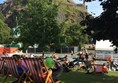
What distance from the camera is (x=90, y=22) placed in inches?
894

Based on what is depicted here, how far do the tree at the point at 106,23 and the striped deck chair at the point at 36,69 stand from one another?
9148mm

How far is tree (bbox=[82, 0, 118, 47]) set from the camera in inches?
815

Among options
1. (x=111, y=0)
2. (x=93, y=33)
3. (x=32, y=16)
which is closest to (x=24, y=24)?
(x=32, y=16)

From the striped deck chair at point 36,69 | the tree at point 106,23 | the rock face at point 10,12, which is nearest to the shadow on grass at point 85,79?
the tree at point 106,23

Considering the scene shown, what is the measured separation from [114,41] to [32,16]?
16374mm

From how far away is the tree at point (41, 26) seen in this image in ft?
120

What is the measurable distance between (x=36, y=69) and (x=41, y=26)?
2459cm

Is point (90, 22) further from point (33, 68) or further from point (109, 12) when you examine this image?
point (33, 68)

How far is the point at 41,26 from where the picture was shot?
1438 inches

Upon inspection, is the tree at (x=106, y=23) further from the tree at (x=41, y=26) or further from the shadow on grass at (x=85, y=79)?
the tree at (x=41, y=26)

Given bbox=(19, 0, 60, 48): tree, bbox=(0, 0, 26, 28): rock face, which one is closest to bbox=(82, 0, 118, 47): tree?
bbox=(19, 0, 60, 48): tree

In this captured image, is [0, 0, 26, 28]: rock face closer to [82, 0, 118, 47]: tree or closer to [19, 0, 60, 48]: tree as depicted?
[19, 0, 60, 48]: tree

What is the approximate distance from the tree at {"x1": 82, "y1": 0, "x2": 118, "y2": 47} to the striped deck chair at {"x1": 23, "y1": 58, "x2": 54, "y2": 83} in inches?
360

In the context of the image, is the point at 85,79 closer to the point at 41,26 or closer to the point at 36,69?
the point at 36,69
